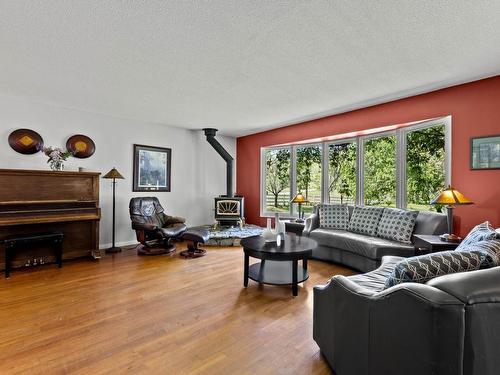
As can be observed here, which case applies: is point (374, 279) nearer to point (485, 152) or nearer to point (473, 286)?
point (473, 286)

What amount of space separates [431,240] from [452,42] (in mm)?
2003

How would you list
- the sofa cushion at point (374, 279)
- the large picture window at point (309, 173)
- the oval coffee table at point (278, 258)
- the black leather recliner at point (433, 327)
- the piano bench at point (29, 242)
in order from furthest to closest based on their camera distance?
the large picture window at point (309, 173), the piano bench at point (29, 242), the oval coffee table at point (278, 258), the sofa cushion at point (374, 279), the black leather recliner at point (433, 327)

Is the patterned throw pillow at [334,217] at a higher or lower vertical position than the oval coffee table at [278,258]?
higher

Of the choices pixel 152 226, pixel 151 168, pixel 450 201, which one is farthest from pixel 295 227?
pixel 151 168

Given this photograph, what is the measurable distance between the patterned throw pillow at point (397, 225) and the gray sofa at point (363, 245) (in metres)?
0.10

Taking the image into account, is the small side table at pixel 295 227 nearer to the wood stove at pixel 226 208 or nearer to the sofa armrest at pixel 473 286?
the wood stove at pixel 226 208

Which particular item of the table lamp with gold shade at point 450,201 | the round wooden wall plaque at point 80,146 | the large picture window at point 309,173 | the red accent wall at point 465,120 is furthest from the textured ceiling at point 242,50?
the large picture window at point 309,173

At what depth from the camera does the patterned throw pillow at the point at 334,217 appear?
4.29m

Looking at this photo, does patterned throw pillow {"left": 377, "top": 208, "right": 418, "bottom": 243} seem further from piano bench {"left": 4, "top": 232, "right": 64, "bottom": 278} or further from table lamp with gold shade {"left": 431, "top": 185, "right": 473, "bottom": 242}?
piano bench {"left": 4, "top": 232, "right": 64, "bottom": 278}

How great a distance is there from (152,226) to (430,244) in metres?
3.92

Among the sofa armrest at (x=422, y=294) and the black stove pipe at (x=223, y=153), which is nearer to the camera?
the sofa armrest at (x=422, y=294)

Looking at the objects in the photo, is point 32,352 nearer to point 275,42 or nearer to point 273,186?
point 275,42

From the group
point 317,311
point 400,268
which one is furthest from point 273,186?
point 400,268

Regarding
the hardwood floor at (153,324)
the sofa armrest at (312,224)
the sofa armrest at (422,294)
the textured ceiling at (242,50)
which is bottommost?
the hardwood floor at (153,324)
